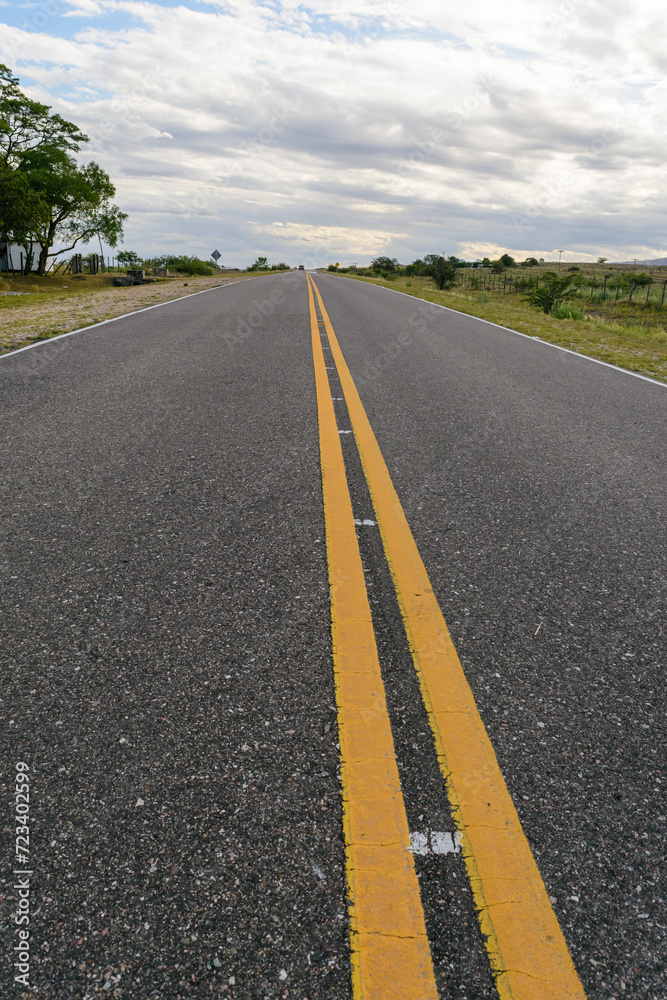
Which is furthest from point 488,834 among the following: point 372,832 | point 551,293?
point 551,293

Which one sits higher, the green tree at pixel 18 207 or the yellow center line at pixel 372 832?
the green tree at pixel 18 207

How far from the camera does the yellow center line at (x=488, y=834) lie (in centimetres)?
130

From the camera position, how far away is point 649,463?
4.85m

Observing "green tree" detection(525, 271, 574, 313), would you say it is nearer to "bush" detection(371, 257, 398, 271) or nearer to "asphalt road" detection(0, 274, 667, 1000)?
"asphalt road" detection(0, 274, 667, 1000)

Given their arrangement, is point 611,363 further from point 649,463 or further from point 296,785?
point 296,785

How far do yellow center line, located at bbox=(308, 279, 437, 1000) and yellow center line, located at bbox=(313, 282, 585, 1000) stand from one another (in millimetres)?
148

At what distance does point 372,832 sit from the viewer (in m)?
1.57

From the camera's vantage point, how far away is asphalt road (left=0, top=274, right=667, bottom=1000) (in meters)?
1.35

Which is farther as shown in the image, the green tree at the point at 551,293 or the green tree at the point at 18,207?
the green tree at the point at 18,207

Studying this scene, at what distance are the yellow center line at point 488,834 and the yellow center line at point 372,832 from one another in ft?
0.48

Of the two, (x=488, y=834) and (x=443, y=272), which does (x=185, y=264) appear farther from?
(x=488, y=834)

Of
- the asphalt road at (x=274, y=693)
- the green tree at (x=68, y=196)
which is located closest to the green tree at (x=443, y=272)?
the green tree at (x=68, y=196)

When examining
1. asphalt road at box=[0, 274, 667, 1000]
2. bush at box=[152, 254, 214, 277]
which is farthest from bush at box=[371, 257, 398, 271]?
asphalt road at box=[0, 274, 667, 1000]

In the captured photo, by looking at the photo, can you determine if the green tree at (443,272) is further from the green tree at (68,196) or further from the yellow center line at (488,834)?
the yellow center line at (488,834)
